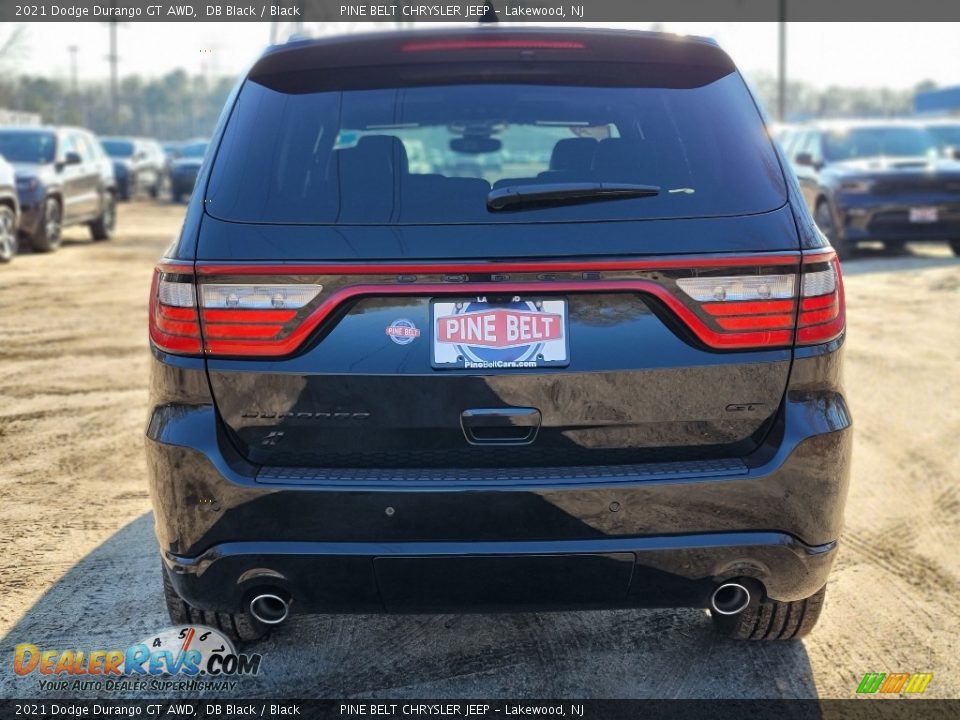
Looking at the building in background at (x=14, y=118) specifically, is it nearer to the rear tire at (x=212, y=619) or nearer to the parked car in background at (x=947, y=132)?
the parked car in background at (x=947, y=132)

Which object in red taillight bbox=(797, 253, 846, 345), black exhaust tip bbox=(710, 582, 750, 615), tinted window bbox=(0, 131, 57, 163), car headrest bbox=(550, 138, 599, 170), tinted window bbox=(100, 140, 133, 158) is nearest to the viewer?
red taillight bbox=(797, 253, 846, 345)

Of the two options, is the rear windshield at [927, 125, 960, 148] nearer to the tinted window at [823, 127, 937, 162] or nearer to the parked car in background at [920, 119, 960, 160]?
the parked car in background at [920, 119, 960, 160]

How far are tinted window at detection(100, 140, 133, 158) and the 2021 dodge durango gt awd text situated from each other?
3058 cm

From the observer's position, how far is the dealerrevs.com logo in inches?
126

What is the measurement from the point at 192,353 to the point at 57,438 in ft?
12.2

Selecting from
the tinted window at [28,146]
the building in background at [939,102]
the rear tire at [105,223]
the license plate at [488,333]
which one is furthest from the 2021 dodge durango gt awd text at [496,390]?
the building in background at [939,102]

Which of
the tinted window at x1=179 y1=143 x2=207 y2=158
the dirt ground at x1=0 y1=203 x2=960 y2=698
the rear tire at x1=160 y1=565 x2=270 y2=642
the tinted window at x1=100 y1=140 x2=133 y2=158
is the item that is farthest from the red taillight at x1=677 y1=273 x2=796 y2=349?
Result: the tinted window at x1=179 y1=143 x2=207 y2=158

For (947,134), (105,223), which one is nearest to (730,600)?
(105,223)

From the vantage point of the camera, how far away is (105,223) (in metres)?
19.2

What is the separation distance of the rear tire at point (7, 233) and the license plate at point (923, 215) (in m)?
12.0

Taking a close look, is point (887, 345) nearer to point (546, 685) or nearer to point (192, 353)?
point (546, 685)

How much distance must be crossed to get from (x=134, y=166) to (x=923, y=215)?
2334 centimetres

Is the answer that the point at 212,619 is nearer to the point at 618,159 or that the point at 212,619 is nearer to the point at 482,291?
the point at 482,291

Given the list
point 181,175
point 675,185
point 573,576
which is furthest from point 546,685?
point 181,175
